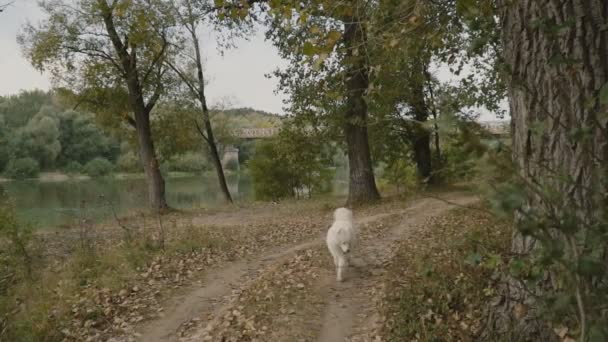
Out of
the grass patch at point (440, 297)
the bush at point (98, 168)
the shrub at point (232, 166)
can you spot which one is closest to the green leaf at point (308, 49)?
the grass patch at point (440, 297)

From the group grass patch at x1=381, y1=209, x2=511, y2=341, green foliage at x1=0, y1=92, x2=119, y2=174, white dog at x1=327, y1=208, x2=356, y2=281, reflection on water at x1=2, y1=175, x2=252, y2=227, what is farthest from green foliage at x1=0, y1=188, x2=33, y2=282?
green foliage at x1=0, y1=92, x2=119, y2=174

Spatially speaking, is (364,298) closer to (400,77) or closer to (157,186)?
(400,77)

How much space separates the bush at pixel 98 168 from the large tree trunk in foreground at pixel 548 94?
196 feet

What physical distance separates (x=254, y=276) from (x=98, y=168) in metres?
55.7

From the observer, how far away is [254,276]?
29.4 feet

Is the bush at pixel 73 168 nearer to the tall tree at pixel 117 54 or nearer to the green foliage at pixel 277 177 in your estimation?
the green foliage at pixel 277 177

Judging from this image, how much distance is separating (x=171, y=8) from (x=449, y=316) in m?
19.7

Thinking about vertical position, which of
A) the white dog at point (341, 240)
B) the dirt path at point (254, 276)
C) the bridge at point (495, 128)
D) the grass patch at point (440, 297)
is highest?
the bridge at point (495, 128)

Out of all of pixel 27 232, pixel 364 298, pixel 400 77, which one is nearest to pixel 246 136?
pixel 400 77

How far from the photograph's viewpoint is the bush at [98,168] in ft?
192

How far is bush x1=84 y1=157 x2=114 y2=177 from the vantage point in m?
58.4

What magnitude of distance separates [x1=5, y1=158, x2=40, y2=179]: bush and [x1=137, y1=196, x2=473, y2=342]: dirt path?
4375 cm

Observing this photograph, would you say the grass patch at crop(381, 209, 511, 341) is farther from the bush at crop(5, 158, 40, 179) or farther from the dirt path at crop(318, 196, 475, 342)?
the bush at crop(5, 158, 40, 179)

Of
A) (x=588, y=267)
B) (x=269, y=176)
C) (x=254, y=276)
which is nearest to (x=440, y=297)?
(x=254, y=276)
